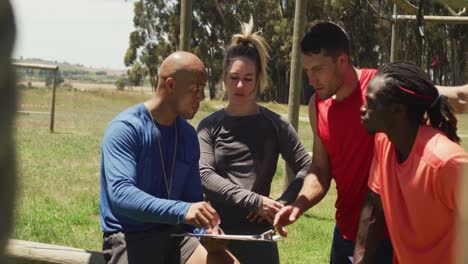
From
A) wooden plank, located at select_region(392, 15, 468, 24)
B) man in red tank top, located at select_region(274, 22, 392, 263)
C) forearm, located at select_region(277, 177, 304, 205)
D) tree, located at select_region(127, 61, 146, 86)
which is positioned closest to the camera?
man in red tank top, located at select_region(274, 22, 392, 263)

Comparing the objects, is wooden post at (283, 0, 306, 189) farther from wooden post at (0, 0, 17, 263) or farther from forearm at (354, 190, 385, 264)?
wooden post at (0, 0, 17, 263)

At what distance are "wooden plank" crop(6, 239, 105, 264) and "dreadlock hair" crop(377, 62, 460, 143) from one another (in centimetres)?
216

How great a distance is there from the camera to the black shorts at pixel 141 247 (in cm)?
296

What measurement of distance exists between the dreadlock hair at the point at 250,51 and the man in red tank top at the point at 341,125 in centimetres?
48

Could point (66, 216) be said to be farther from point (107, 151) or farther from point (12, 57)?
point (12, 57)

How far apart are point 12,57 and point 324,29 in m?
2.84

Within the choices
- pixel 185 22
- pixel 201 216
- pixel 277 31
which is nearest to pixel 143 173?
pixel 201 216

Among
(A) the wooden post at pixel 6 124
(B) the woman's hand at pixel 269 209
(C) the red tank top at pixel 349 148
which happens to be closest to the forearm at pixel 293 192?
(B) the woman's hand at pixel 269 209

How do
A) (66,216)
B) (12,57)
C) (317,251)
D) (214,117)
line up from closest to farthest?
(12,57)
(214,117)
(317,251)
(66,216)

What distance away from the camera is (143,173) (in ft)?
9.72

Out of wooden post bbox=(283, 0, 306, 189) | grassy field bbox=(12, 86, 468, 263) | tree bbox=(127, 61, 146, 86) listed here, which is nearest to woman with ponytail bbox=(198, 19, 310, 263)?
grassy field bbox=(12, 86, 468, 263)

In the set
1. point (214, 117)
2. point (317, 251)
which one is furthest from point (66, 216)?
point (214, 117)

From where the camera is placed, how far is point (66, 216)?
6781 mm

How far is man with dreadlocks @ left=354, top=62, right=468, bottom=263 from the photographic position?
7.24ft
